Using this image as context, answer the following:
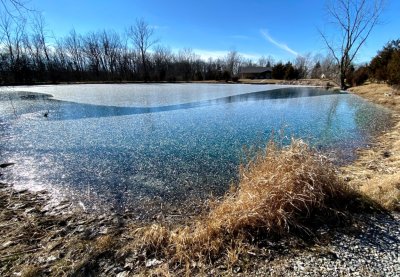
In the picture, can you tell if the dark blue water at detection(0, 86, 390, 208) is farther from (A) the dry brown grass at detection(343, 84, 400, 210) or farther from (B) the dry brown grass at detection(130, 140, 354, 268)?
(B) the dry brown grass at detection(130, 140, 354, 268)

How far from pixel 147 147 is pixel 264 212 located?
15.2ft

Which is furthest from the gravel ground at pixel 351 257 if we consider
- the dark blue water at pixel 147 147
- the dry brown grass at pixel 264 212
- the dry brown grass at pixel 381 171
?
the dark blue water at pixel 147 147

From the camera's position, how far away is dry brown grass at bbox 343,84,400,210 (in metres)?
3.18

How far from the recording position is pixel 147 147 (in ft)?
21.8

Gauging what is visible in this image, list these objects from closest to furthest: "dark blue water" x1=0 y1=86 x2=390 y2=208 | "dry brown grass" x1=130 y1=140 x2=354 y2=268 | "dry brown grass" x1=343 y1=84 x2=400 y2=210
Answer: "dry brown grass" x1=130 y1=140 x2=354 y2=268
"dry brown grass" x1=343 y1=84 x2=400 y2=210
"dark blue water" x1=0 y1=86 x2=390 y2=208

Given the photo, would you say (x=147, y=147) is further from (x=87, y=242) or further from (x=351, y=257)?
(x=351, y=257)

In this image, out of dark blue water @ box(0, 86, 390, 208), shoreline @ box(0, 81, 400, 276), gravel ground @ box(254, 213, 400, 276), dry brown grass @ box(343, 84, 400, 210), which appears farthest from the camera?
dark blue water @ box(0, 86, 390, 208)

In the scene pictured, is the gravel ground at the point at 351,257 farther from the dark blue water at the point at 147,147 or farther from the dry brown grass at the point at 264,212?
the dark blue water at the point at 147,147

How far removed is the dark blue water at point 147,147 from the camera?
4.38 m

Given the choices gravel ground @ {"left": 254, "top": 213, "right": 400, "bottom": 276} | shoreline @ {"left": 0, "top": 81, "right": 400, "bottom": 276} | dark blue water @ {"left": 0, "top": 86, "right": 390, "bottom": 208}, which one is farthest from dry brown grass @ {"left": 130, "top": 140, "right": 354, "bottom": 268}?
dark blue water @ {"left": 0, "top": 86, "right": 390, "bottom": 208}

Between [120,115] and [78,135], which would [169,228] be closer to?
[78,135]

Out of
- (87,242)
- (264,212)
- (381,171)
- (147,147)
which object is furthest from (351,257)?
(147,147)

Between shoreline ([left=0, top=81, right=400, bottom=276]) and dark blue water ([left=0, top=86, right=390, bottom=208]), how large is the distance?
20.7 inches

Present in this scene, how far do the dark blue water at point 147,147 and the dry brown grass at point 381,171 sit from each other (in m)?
0.45
